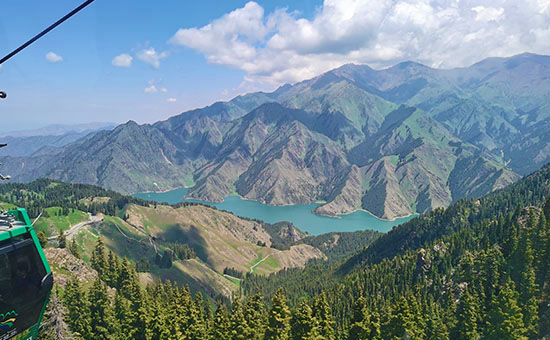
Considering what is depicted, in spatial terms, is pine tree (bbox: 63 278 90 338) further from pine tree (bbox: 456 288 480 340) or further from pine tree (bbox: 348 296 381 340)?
pine tree (bbox: 456 288 480 340)

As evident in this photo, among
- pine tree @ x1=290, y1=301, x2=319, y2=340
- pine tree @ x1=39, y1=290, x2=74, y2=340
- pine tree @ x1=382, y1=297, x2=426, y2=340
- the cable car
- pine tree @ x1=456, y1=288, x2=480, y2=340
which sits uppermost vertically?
the cable car

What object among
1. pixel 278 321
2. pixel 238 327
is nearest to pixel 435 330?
pixel 278 321

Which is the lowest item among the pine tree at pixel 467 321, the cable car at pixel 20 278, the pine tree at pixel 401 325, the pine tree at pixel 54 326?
the pine tree at pixel 467 321

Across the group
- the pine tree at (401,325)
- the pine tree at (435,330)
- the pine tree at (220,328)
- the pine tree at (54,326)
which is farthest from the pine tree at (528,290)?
the pine tree at (54,326)

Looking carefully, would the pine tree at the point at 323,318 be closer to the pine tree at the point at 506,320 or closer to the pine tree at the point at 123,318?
the pine tree at the point at 506,320

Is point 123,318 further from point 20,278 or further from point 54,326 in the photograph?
point 20,278

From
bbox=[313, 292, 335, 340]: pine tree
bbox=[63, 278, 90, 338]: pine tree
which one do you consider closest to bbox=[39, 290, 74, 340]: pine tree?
bbox=[63, 278, 90, 338]: pine tree

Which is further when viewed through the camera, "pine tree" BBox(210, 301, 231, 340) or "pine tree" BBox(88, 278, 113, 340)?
"pine tree" BBox(88, 278, 113, 340)
